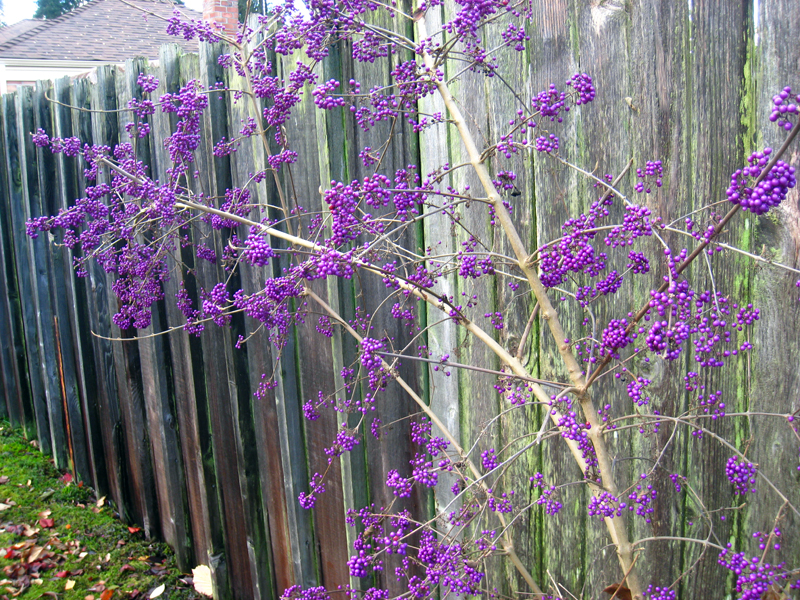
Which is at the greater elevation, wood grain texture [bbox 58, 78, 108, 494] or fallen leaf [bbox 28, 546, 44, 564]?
wood grain texture [bbox 58, 78, 108, 494]

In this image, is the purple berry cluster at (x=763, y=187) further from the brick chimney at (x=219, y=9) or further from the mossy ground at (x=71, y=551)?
the brick chimney at (x=219, y=9)

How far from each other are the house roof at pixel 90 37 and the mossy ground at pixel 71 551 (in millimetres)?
15944

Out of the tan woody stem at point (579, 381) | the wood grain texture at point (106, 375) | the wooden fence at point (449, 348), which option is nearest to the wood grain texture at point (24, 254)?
the wooden fence at point (449, 348)

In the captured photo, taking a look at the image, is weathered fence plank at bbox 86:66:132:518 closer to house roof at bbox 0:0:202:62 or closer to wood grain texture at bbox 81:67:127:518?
wood grain texture at bbox 81:67:127:518

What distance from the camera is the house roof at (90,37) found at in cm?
1842

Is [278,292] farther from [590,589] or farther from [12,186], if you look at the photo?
[12,186]

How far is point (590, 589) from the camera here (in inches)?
69.7

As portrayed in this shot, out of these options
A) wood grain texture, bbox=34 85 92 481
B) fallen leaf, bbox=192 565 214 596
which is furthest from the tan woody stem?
wood grain texture, bbox=34 85 92 481

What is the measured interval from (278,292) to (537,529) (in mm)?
1071

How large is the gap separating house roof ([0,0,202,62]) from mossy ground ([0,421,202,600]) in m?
15.9

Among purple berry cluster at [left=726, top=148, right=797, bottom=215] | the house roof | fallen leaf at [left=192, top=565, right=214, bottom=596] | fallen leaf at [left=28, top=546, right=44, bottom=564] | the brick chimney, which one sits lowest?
fallen leaf at [left=192, top=565, right=214, bottom=596]

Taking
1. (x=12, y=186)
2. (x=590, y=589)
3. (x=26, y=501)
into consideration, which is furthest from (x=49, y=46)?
(x=590, y=589)

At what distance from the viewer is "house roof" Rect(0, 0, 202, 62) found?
1842 centimetres

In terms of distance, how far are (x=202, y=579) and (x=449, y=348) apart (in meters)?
2.22
